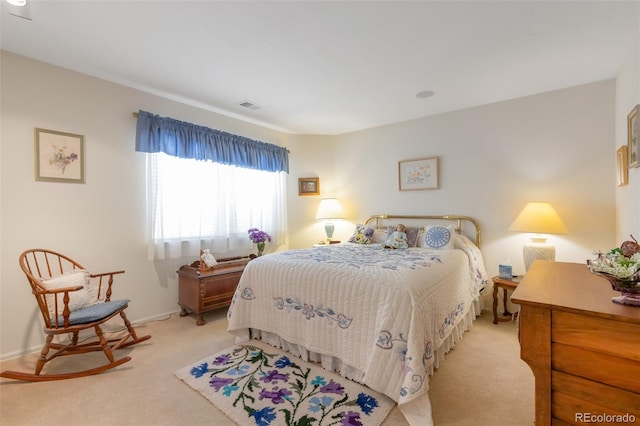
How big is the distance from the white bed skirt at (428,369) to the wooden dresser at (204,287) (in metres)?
0.71

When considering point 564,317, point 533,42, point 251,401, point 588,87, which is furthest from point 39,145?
point 588,87

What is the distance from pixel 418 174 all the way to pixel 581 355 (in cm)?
325

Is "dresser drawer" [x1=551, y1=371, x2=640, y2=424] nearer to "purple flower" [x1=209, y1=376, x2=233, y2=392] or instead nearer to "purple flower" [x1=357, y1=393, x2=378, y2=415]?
"purple flower" [x1=357, y1=393, x2=378, y2=415]

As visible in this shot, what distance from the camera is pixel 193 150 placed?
351 centimetres

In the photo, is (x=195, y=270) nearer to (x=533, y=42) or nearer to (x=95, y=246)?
(x=95, y=246)

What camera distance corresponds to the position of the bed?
1726mm

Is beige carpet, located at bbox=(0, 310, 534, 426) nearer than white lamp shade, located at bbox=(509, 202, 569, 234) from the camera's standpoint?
Yes

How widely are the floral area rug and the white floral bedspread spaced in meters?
0.16

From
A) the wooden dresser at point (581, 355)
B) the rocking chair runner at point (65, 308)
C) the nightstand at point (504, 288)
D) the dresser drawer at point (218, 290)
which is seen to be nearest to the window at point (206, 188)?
the dresser drawer at point (218, 290)

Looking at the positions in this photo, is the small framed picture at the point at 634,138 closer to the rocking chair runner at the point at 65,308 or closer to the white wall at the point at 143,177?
the white wall at the point at 143,177

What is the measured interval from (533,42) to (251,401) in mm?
A: 3427

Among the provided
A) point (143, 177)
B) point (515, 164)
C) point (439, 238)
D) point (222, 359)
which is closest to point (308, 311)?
point (222, 359)

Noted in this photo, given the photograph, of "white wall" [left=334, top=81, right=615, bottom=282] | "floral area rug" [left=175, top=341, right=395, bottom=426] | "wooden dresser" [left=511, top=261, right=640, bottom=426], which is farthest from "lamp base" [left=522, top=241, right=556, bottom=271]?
"floral area rug" [left=175, top=341, right=395, bottom=426]

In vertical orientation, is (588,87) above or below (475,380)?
above
